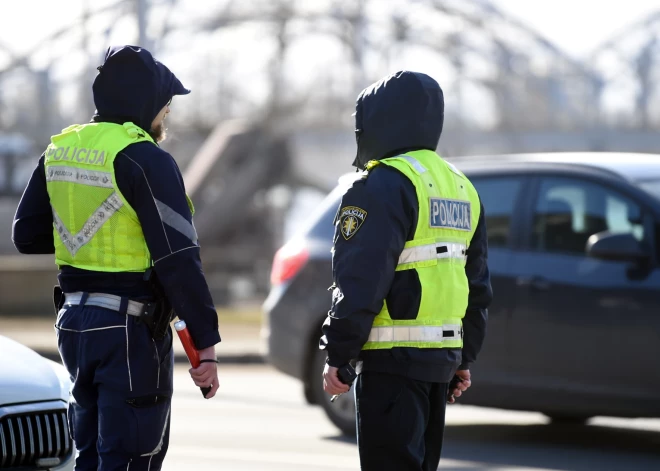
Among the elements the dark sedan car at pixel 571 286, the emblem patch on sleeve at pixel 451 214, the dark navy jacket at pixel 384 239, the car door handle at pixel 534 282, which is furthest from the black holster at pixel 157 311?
the car door handle at pixel 534 282

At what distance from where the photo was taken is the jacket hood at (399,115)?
4184mm

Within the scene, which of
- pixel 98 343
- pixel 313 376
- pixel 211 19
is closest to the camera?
pixel 98 343

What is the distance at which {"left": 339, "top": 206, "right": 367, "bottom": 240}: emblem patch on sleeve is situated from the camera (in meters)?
4.02

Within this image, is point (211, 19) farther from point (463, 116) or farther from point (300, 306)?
point (300, 306)

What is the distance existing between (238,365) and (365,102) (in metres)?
10.9

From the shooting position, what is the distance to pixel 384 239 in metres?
3.99

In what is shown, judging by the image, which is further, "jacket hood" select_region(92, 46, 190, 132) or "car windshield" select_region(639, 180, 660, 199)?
"car windshield" select_region(639, 180, 660, 199)

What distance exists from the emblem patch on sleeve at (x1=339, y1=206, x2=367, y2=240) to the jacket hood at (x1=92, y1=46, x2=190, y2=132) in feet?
2.22

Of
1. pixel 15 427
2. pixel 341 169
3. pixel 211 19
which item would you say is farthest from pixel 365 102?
pixel 211 19

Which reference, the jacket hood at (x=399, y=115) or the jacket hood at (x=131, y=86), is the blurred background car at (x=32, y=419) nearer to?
the jacket hood at (x=131, y=86)

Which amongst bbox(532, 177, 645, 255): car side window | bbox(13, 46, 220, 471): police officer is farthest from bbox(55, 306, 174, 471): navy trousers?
bbox(532, 177, 645, 255): car side window

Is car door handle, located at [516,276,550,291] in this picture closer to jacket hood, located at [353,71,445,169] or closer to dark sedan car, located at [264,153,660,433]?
dark sedan car, located at [264,153,660,433]

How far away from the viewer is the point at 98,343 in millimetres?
3990

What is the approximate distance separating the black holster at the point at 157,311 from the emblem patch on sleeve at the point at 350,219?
0.57 meters
